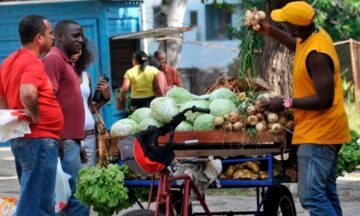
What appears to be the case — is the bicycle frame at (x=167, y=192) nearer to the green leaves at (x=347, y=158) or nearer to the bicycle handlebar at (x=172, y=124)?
the bicycle handlebar at (x=172, y=124)

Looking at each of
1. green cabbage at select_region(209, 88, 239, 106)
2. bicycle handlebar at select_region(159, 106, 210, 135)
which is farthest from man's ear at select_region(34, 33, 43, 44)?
green cabbage at select_region(209, 88, 239, 106)

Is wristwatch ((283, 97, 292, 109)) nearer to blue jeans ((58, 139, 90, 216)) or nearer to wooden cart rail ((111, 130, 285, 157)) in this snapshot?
wooden cart rail ((111, 130, 285, 157))

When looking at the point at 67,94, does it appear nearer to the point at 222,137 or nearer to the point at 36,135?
the point at 36,135

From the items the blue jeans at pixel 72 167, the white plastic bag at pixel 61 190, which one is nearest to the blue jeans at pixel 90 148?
the blue jeans at pixel 72 167

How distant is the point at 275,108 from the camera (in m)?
7.18

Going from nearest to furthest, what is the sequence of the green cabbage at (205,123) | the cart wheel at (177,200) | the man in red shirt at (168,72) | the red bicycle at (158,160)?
the red bicycle at (158,160) → the green cabbage at (205,123) → the cart wheel at (177,200) → the man in red shirt at (168,72)

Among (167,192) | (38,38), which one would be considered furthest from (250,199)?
(167,192)

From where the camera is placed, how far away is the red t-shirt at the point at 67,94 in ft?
26.2

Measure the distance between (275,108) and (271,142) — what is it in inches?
13.3

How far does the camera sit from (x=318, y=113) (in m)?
6.98

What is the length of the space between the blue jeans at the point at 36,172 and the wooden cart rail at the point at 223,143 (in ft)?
2.72

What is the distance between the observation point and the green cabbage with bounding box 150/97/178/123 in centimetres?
779

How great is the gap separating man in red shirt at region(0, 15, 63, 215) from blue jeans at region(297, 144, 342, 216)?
181 cm

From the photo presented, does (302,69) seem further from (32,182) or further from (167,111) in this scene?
(32,182)
